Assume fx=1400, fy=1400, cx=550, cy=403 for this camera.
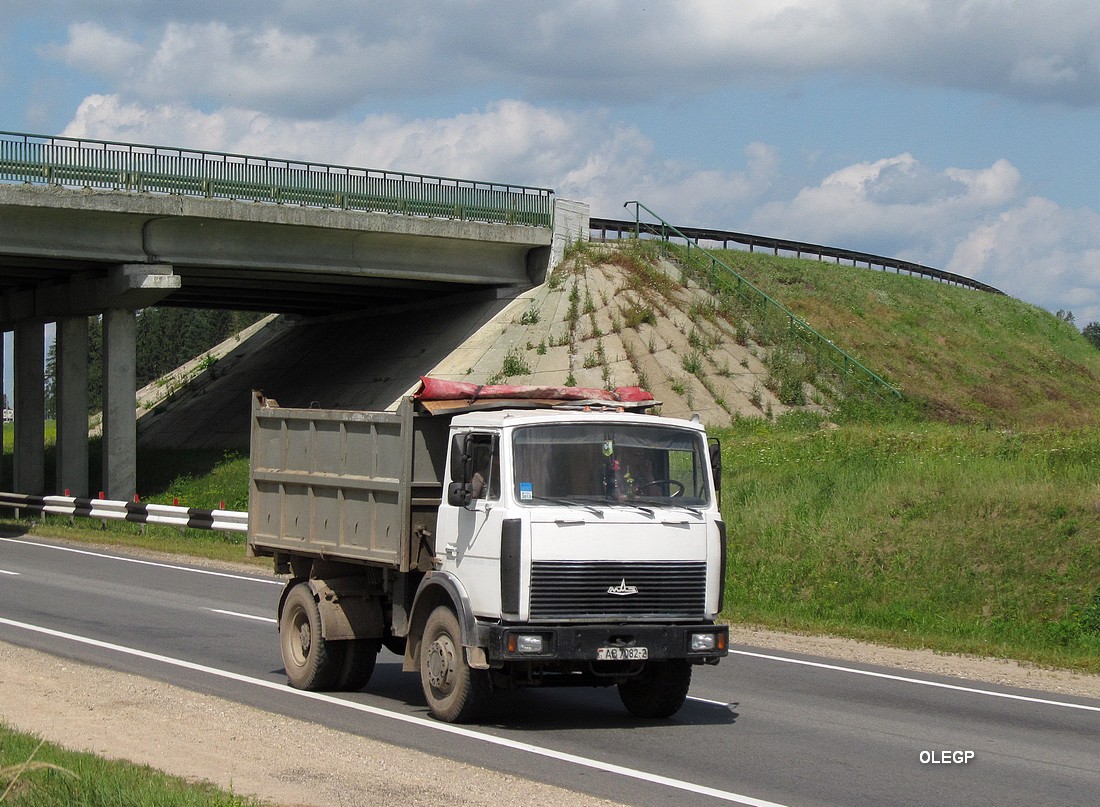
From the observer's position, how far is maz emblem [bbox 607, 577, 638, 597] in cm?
1012

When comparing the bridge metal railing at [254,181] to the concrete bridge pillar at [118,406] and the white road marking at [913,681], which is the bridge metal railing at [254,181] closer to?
the concrete bridge pillar at [118,406]

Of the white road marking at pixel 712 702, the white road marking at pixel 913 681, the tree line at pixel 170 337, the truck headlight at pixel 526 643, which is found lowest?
the white road marking at pixel 913 681

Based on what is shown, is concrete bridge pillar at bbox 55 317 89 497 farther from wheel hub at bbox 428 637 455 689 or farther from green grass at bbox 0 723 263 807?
green grass at bbox 0 723 263 807

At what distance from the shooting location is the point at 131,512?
104ft

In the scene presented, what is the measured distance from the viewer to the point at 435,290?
44.0 metres

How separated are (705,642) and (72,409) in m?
32.2

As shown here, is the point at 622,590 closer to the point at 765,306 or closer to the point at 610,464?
the point at 610,464

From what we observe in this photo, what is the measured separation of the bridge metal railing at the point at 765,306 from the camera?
130 ft

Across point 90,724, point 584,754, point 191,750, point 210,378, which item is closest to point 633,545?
point 584,754

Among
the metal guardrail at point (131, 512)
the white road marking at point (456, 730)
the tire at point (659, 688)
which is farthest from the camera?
the metal guardrail at point (131, 512)

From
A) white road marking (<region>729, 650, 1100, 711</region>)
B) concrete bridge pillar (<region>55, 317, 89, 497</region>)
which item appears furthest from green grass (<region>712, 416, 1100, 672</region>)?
concrete bridge pillar (<region>55, 317, 89, 497</region>)

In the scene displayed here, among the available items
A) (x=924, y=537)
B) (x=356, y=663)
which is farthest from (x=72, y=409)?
(x=356, y=663)

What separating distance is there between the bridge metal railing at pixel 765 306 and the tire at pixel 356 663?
94.4 feet

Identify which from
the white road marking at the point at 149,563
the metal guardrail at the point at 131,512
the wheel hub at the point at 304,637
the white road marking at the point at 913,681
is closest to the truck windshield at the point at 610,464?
the wheel hub at the point at 304,637
